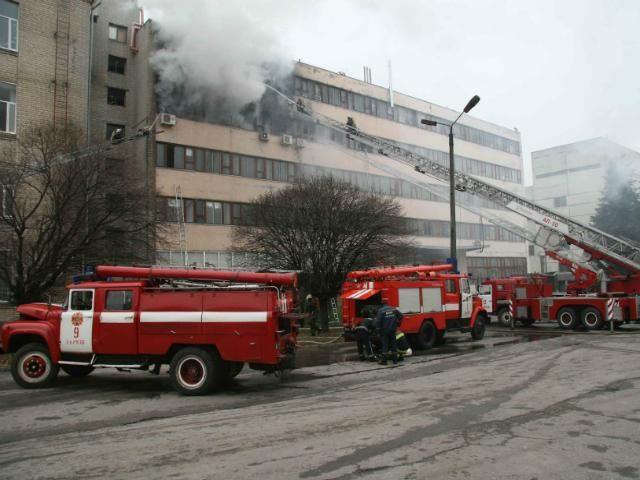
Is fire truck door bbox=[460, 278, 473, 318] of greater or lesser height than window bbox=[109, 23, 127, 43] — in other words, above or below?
below

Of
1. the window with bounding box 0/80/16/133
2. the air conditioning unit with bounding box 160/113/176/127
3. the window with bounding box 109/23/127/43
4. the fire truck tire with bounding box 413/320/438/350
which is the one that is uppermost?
the window with bounding box 109/23/127/43

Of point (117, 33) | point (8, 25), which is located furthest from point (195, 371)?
point (117, 33)

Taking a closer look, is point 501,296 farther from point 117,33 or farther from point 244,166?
Result: point 117,33

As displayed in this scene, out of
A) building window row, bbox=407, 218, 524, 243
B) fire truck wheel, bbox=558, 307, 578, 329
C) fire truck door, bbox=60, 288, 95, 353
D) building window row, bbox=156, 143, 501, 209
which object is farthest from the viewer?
building window row, bbox=407, 218, 524, 243

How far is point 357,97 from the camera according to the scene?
139ft

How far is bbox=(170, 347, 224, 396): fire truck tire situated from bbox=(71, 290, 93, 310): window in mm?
1931

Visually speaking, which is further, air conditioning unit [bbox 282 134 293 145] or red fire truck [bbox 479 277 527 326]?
air conditioning unit [bbox 282 134 293 145]

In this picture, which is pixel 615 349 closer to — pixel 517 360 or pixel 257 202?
pixel 517 360

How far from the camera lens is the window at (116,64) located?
110ft

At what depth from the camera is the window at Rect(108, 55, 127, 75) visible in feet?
110

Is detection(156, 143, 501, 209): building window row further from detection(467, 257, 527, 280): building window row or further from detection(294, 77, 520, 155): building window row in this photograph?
detection(467, 257, 527, 280): building window row

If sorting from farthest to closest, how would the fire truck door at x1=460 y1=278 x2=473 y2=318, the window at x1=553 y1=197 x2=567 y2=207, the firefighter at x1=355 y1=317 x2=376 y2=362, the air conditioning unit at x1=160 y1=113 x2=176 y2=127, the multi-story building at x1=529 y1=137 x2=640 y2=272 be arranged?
the window at x1=553 y1=197 x2=567 y2=207 → the multi-story building at x1=529 y1=137 x2=640 y2=272 → the air conditioning unit at x1=160 y1=113 x2=176 y2=127 → the fire truck door at x1=460 y1=278 x2=473 y2=318 → the firefighter at x1=355 y1=317 x2=376 y2=362

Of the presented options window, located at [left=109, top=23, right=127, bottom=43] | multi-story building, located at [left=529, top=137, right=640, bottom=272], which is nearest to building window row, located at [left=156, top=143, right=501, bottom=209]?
window, located at [left=109, top=23, right=127, bottom=43]

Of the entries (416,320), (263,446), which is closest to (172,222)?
(416,320)
